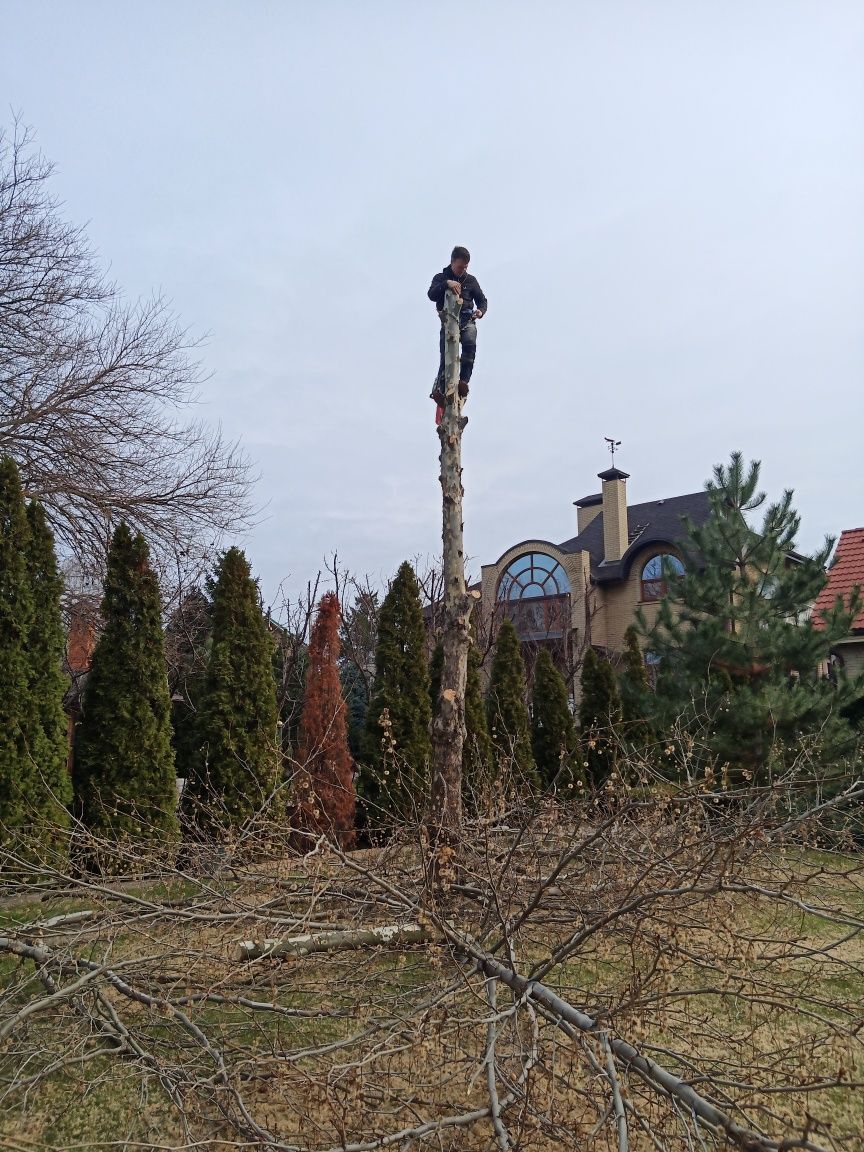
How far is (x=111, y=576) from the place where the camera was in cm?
841

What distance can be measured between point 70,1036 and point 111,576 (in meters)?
5.37

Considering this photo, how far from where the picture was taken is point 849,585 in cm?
1427

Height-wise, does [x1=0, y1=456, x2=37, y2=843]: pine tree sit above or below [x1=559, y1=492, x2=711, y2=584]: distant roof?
below

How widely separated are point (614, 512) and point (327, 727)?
14.4m

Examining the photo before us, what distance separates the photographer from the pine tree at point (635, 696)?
10398mm

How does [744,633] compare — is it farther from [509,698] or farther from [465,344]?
[465,344]

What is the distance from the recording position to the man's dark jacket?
19.0ft

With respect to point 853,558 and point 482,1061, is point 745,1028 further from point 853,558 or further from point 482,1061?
point 853,558

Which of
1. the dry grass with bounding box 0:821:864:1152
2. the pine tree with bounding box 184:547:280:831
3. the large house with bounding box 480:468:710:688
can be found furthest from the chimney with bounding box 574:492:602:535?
the dry grass with bounding box 0:821:864:1152

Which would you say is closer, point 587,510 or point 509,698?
point 509,698

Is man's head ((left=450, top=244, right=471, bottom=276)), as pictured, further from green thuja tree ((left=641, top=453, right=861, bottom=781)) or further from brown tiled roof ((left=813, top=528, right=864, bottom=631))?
brown tiled roof ((left=813, top=528, right=864, bottom=631))

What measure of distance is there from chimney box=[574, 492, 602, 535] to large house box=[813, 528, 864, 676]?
987 centimetres

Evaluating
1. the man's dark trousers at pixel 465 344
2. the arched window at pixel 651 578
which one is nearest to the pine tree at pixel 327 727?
the man's dark trousers at pixel 465 344

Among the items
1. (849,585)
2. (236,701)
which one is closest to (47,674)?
(236,701)
